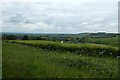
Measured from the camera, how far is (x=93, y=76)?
39.6ft

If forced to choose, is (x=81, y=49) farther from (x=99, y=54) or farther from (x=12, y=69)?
(x=12, y=69)

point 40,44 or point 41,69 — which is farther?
point 40,44

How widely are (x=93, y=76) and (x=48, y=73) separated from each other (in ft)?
8.24

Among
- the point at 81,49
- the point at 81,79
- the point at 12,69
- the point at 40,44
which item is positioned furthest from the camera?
Result: the point at 40,44

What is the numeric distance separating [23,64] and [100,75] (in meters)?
4.59

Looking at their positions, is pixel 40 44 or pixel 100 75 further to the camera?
pixel 40 44

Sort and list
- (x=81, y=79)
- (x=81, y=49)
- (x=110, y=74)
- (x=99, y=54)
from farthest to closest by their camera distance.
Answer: (x=81, y=49) → (x=99, y=54) → (x=110, y=74) → (x=81, y=79)

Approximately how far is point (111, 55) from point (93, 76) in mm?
12528

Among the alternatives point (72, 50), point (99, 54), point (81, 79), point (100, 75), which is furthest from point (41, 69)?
point (72, 50)

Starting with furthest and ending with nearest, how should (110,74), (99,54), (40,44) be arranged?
(40,44) < (99,54) < (110,74)

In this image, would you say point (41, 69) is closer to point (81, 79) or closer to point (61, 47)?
point (81, 79)

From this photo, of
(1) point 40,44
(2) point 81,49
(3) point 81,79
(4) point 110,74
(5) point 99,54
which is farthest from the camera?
(1) point 40,44

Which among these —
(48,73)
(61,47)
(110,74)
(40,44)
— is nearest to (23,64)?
(48,73)

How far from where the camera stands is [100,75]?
41.1 ft
